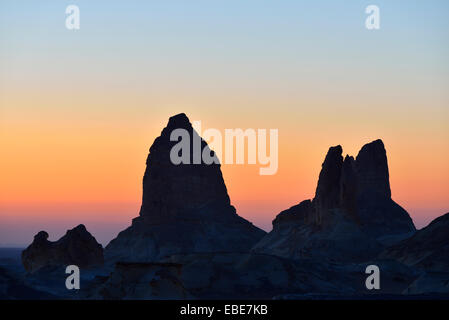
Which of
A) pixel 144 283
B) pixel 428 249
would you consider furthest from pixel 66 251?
pixel 144 283

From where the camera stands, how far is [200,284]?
13600cm

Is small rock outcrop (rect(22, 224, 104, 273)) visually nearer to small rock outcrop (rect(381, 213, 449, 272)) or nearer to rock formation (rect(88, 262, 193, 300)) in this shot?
small rock outcrop (rect(381, 213, 449, 272))

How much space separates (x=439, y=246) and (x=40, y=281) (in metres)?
68.2

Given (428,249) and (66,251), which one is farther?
(428,249)

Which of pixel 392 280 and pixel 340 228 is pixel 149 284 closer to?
pixel 392 280

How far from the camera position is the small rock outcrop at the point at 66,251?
172125 millimetres

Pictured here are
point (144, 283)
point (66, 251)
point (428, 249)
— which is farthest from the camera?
point (428, 249)

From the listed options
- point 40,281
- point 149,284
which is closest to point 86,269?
point 40,281

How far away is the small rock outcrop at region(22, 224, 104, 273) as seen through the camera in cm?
17212

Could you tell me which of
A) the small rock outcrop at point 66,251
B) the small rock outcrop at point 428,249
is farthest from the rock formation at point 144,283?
the small rock outcrop at point 428,249

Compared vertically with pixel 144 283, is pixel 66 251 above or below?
above

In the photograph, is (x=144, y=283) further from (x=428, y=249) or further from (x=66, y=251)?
(x=428, y=249)

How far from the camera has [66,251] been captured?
172375 mm

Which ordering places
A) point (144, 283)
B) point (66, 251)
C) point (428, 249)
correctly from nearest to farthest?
point (144, 283), point (66, 251), point (428, 249)
